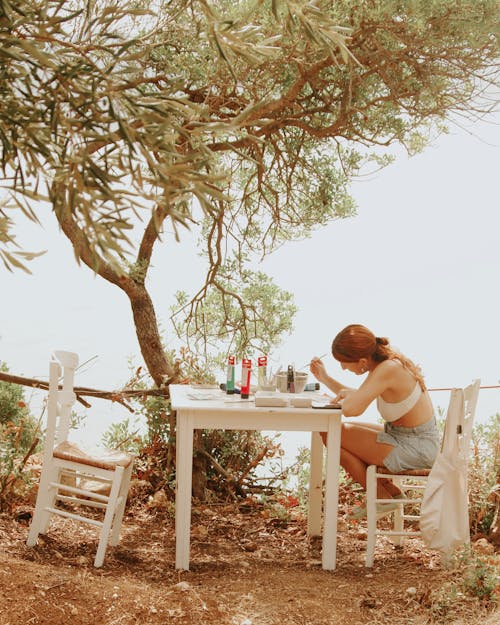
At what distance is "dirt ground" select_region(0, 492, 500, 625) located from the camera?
3434 mm

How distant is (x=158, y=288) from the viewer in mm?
5680

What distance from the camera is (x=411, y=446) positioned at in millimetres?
4254

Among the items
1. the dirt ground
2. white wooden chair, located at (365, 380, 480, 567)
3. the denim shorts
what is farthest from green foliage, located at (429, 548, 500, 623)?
the denim shorts

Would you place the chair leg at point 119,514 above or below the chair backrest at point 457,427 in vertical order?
below

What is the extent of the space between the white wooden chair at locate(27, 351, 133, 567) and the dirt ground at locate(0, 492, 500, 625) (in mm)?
139

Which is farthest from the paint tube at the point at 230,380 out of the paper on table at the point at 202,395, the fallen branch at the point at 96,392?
the fallen branch at the point at 96,392

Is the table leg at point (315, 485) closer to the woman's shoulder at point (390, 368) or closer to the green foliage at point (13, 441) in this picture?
the woman's shoulder at point (390, 368)

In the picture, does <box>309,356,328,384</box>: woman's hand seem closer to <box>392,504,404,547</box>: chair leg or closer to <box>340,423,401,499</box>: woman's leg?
<box>340,423,401,499</box>: woman's leg

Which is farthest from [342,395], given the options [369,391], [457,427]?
[457,427]

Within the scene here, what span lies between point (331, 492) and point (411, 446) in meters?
0.46

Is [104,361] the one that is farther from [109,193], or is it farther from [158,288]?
[109,193]

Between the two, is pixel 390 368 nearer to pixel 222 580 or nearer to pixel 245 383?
pixel 245 383

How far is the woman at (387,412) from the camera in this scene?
13.9 feet

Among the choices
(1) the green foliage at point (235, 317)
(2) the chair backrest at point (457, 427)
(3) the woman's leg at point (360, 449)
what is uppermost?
(1) the green foliage at point (235, 317)
